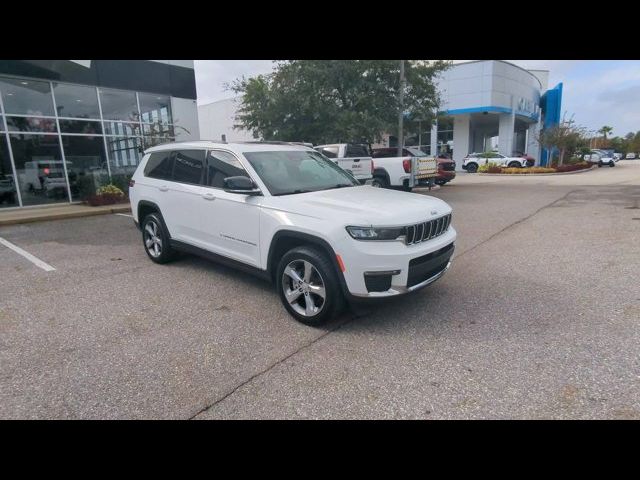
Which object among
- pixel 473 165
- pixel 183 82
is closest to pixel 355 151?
pixel 183 82

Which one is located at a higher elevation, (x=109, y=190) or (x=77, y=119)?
(x=77, y=119)

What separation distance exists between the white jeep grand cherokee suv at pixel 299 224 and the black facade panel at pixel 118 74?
411 inches

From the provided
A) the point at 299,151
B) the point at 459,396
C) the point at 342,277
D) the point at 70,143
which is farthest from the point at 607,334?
the point at 70,143

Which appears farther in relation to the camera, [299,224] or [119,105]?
[119,105]

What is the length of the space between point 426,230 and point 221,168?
8.48 ft

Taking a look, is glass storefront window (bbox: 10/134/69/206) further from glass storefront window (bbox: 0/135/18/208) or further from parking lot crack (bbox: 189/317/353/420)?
parking lot crack (bbox: 189/317/353/420)

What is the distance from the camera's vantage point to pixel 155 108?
15.8 metres

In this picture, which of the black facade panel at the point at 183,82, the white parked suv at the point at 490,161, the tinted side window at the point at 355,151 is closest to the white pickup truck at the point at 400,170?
the tinted side window at the point at 355,151

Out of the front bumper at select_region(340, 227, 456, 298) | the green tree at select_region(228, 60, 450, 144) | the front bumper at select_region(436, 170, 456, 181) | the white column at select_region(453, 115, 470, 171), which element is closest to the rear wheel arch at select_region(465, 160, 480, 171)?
the white column at select_region(453, 115, 470, 171)

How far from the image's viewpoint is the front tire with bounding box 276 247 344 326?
3.64 m

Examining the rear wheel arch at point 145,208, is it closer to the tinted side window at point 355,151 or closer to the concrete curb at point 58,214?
the concrete curb at point 58,214

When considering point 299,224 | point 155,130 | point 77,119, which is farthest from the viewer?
point 155,130

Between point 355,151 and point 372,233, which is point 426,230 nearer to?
point 372,233

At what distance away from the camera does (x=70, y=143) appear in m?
13.6
